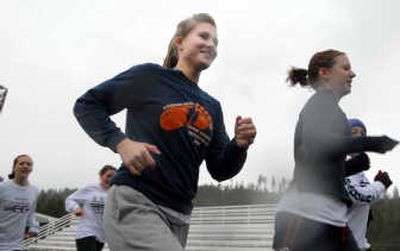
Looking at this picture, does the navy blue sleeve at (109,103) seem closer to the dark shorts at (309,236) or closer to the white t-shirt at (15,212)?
the dark shorts at (309,236)

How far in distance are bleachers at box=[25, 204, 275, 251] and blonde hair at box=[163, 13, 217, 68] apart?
29.7ft

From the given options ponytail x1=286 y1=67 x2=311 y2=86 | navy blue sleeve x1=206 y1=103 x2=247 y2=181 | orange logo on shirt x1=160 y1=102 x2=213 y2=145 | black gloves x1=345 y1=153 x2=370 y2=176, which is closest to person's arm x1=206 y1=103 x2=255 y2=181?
navy blue sleeve x1=206 y1=103 x2=247 y2=181

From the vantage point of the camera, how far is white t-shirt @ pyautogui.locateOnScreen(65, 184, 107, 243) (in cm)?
759

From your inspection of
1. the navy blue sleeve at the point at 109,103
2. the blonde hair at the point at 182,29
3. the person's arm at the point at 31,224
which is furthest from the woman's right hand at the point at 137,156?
the person's arm at the point at 31,224

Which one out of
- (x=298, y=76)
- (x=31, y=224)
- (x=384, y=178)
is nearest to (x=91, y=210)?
(x=31, y=224)

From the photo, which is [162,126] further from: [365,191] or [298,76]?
[365,191]

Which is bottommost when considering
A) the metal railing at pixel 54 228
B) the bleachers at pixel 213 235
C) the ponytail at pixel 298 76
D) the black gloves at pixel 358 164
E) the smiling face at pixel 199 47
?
the metal railing at pixel 54 228

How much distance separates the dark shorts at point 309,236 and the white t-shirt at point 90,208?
505 centimetres

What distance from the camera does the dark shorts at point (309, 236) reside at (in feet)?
9.36

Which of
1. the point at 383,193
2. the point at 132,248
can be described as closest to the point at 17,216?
the point at 383,193

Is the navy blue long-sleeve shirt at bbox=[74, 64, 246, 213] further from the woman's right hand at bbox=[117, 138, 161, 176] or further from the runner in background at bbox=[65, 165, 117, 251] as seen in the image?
the runner in background at bbox=[65, 165, 117, 251]

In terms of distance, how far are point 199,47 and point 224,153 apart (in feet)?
1.74

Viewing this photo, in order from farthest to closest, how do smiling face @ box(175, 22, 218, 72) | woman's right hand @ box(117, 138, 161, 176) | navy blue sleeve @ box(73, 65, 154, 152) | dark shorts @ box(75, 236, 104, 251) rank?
dark shorts @ box(75, 236, 104, 251) → smiling face @ box(175, 22, 218, 72) → navy blue sleeve @ box(73, 65, 154, 152) → woman's right hand @ box(117, 138, 161, 176)

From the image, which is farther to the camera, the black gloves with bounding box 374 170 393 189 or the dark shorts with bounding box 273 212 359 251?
the black gloves with bounding box 374 170 393 189
